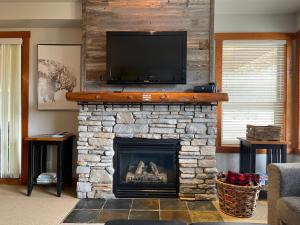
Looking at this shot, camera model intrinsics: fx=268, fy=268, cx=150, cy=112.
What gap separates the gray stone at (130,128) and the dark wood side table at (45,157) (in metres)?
0.71

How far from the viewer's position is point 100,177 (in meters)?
3.27

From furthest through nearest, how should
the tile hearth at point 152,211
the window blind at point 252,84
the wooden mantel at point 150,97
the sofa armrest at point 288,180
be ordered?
the window blind at point 252,84
the wooden mantel at point 150,97
the tile hearth at point 152,211
the sofa armrest at point 288,180

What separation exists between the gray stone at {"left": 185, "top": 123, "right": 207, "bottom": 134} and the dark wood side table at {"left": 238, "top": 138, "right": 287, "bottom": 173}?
0.61m

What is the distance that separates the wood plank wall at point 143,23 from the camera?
3.31 metres

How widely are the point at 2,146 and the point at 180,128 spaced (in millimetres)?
2590

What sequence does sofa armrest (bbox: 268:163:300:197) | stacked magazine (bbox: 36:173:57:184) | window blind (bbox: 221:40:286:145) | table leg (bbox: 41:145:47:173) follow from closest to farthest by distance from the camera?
sofa armrest (bbox: 268:163:300:197)
stacked magazine (bbox: 36:173:57:184)
table leg (bbox: 41:145:47:173)
window blind (bbox: 221:40:286:145)

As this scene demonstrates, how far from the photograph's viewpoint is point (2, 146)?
387 centimetres

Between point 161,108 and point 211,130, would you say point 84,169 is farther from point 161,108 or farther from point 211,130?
point 211,130

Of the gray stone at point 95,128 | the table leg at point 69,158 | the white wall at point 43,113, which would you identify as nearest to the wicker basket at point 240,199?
the gray stone at point 95,128

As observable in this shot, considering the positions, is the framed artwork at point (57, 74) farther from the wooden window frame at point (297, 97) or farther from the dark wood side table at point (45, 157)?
the wooden window frame at point (297, 97)

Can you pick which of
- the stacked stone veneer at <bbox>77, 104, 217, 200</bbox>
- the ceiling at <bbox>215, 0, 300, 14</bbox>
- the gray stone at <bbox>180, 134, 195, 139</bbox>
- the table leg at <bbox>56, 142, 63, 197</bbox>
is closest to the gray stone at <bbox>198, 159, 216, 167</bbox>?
the stacked stone veneer at <bbox>77, 104, 217, 200</bbox>

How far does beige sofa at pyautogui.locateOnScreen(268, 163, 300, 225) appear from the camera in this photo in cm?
197

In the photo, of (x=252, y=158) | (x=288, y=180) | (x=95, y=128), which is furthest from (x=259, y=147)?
(x=95, y=128)

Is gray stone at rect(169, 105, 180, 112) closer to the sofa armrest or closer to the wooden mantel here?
the wooden mantel
